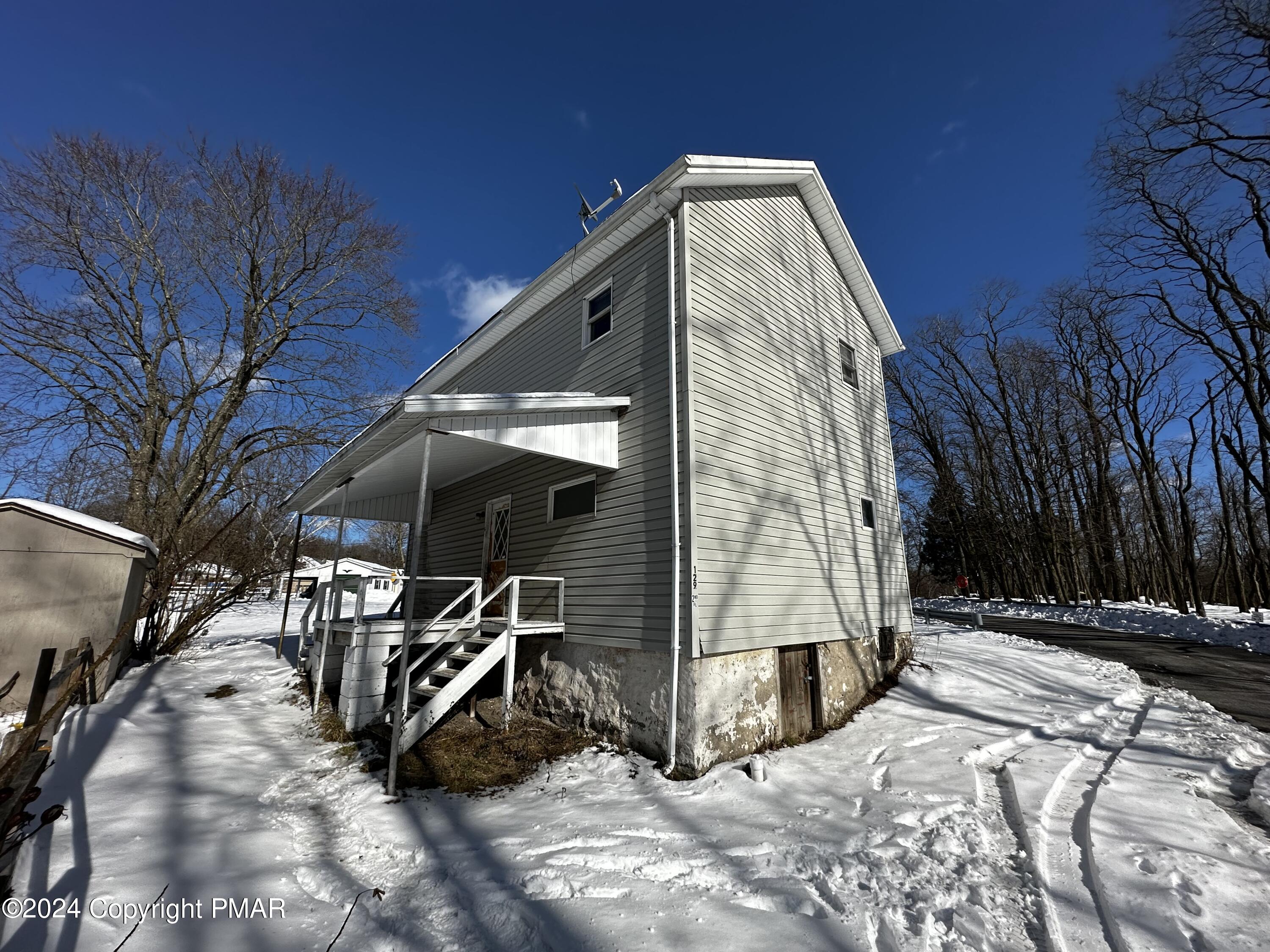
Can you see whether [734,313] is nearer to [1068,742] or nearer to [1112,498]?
[1068,742]

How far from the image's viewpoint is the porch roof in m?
5.68

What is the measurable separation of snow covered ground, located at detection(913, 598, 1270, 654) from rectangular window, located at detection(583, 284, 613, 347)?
1651 centimetres

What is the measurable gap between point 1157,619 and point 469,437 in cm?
2223

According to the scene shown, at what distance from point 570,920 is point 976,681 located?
8.55m

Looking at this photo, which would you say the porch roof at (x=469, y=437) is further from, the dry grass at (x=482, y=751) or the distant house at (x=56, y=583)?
the dry grass at (x=482, y=751)

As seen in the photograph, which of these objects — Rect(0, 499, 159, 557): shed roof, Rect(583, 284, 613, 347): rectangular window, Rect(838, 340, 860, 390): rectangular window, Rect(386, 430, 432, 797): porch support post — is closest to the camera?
Rect(386, 430, 432, 797): porch support post

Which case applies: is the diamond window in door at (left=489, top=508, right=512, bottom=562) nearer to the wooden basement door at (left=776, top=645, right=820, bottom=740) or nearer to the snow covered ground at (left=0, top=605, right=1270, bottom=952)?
the snow covered ground at (left=0, top=605, right=1270, bottom=952)

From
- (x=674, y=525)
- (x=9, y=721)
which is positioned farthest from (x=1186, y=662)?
(x=9, y=721)

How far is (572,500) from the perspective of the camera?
7828 mm

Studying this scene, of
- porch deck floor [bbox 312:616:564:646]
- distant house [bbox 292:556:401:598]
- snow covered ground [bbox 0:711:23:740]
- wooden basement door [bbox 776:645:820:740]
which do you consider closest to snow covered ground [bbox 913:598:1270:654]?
wooden basement door [bbox 776:645:820:740]

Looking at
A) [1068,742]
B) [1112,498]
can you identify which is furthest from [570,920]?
[1112,498]

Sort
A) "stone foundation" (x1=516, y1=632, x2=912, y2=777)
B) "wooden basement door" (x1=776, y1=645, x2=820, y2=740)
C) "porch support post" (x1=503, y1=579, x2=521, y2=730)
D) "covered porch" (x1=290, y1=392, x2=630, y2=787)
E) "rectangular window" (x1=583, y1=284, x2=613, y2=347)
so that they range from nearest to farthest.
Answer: "covered porch" (x1=290, y1=392, x2=630, y2=787) → "stone foundation" (x1=516, y1=632, x2=912, y2=777) → "porch support post" (x1=503, y1=579, x2=521, y2=730) → "wooden basement door" (x1=776, y1=645, x2=820, y2=740) → "rectangular window" (x1=583, y1=284, x2=613, y2=347)

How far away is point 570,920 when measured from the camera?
331cm

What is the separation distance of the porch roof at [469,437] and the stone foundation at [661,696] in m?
2.63
